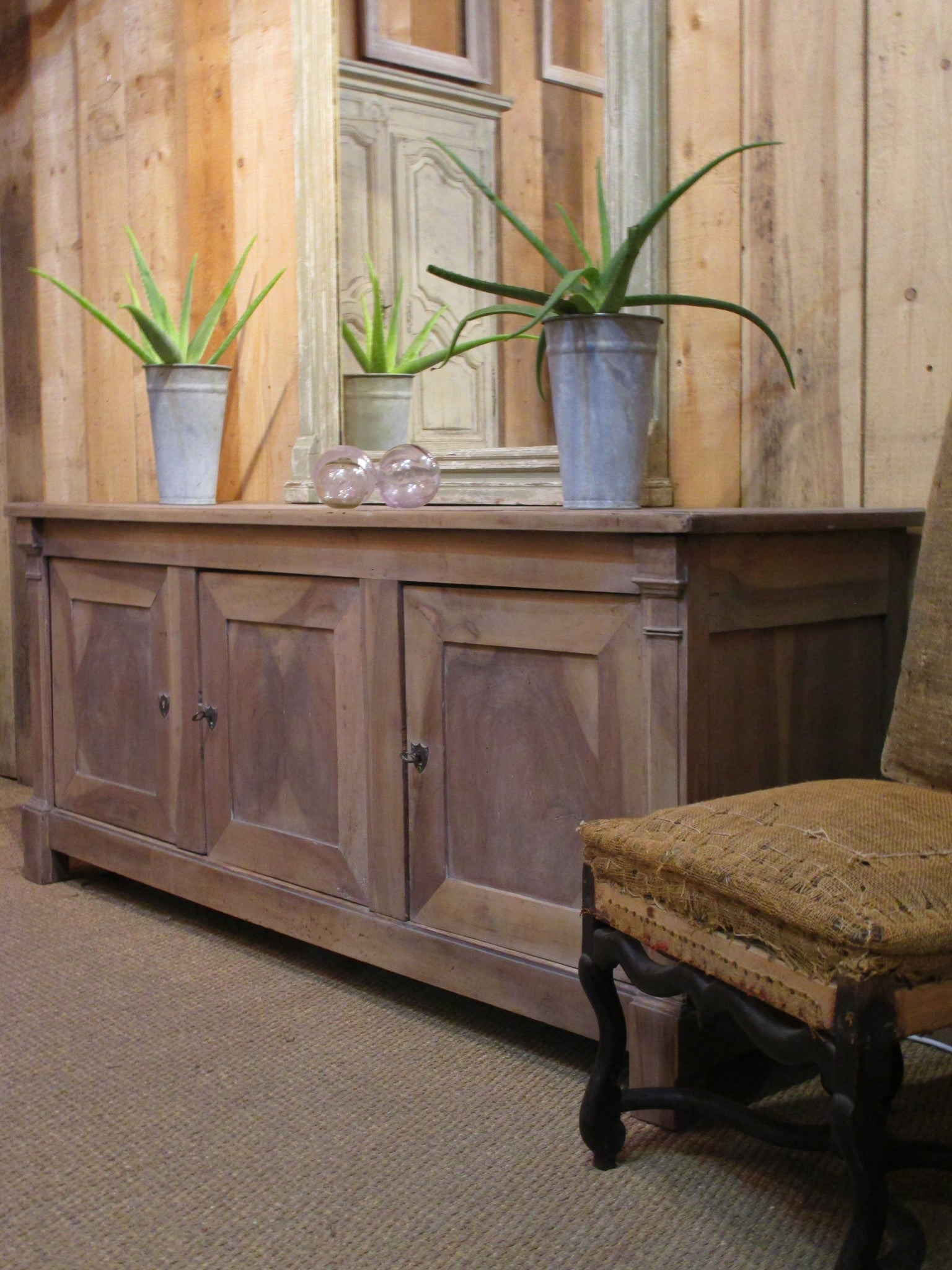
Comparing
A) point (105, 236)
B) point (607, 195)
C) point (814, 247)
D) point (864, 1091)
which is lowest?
point (864, 1091)

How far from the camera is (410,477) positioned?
2098mm

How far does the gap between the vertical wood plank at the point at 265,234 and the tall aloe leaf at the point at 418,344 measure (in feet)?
1.28

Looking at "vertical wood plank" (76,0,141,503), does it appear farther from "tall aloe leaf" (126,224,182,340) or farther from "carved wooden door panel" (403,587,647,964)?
"carved wooden door panel" (403,587,647,964)

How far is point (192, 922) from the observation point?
243 cm

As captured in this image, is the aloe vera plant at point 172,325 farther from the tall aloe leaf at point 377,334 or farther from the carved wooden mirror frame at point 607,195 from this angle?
the tall aloe leaf at point 377,334

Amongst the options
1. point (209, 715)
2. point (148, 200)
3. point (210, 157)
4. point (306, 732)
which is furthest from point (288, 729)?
point (148, 200)

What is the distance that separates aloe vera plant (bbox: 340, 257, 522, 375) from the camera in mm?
2324

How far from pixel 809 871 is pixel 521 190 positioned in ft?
4.43

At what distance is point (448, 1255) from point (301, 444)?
1614mm

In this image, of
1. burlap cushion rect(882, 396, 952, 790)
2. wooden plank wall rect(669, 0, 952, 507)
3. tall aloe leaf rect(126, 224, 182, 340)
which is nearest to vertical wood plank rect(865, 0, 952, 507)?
wooden plank wall rect(669, 0, 952, 507)

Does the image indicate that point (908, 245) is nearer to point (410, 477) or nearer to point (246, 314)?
point (410, 477)

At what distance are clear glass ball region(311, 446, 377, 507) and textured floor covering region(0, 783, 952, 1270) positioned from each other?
2.49 ft

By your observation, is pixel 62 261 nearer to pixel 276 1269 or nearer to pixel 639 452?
pixel 639 452

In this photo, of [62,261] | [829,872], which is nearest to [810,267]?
[829,872]
